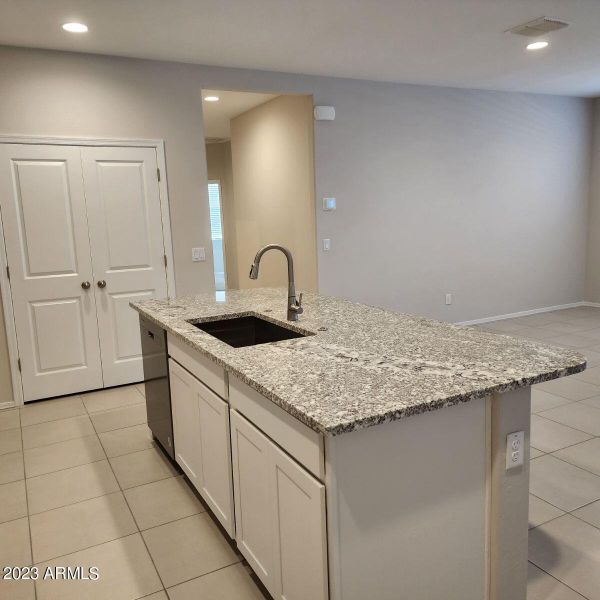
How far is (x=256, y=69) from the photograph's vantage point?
461 cm

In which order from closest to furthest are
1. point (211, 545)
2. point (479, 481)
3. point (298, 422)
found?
point (298, 422)
point (479, 481)
point (211, 545)

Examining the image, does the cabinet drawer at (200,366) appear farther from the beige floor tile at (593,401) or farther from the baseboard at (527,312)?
the baseboard at (527,312)

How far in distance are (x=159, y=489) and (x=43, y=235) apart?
225 centimetres

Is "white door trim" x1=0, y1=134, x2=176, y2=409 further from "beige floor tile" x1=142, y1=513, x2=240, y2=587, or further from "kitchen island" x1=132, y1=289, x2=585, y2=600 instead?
"kitchen island" x1=132, y1=289, x2=585, y2=600

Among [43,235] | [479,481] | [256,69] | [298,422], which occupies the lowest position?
[479,481]

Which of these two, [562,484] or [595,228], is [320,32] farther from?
[595,228]

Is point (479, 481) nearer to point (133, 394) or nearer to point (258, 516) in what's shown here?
point (258, 516)

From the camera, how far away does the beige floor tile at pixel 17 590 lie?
200cm

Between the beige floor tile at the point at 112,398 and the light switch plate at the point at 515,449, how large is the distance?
10.00 ft

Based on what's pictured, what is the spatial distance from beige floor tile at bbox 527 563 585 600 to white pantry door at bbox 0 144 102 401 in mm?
3433

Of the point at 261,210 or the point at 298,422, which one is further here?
the point at 261,210

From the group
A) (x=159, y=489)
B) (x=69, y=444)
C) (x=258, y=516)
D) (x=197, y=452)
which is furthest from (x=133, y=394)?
(x=258, y=516)

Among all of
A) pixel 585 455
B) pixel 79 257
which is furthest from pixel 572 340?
pixel 79 257

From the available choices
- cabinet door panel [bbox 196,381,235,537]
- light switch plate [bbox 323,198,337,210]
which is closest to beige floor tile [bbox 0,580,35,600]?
cabinet door panel [bbox 196,381,235,537]
